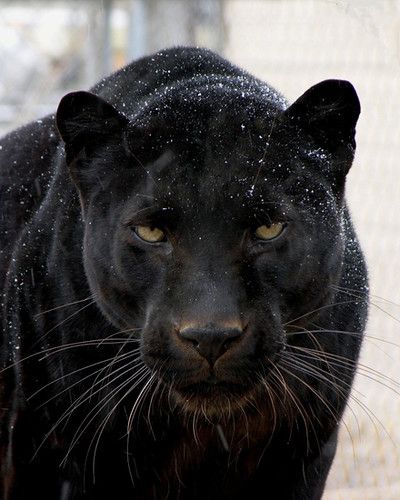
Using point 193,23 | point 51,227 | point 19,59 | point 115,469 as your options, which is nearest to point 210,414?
point 115,469

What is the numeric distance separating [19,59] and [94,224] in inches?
243

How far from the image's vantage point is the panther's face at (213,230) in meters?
2.39

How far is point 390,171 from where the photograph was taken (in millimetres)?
6727

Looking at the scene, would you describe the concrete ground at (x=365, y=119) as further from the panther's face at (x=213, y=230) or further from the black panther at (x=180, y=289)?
the panther's face at (x=213, y=230)

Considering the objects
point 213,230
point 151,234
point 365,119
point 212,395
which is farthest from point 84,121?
point 365,119

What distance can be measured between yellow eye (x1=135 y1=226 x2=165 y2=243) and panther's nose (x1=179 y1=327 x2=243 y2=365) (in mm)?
262

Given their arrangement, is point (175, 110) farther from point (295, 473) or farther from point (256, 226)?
point (295, 473)

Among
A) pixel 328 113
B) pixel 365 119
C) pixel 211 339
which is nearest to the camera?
pixel 211 339

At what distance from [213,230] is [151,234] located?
16 centimetres

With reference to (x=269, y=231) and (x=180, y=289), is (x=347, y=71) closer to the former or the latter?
(x=269, y=231)

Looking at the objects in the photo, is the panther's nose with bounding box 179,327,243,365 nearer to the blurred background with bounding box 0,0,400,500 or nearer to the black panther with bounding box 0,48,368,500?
the black panther with bounding box 0,48,368,500

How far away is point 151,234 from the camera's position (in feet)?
8.25

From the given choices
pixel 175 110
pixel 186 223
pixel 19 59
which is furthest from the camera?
pixel 19 59

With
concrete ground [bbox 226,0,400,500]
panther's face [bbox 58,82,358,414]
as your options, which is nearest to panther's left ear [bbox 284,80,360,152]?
panther's face [bbox 58,82,358,414]
